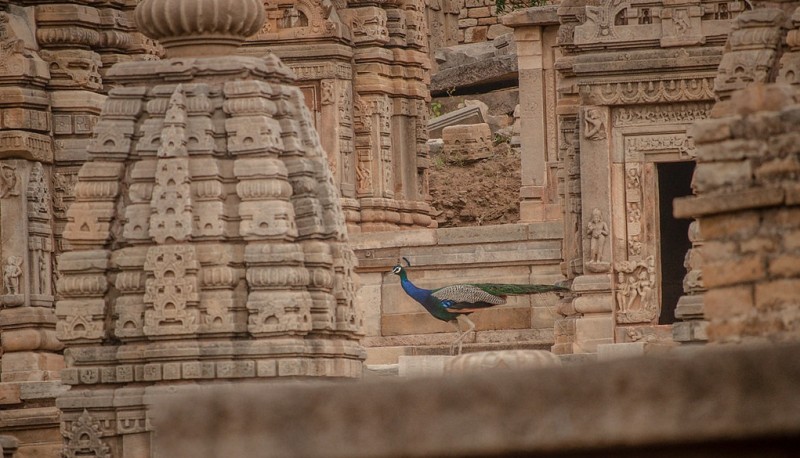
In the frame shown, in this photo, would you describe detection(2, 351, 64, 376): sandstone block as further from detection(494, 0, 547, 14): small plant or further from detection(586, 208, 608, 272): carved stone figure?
detection(494, 0, 547, 14): small plant

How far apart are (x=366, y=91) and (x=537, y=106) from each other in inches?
102

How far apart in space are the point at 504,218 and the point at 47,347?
15280 millimetres

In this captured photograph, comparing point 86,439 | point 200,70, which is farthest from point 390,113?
point 86,439

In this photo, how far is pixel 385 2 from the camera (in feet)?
103

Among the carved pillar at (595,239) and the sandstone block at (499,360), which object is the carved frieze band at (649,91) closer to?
the carved pillar at (595,239)

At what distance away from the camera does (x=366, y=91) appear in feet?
101

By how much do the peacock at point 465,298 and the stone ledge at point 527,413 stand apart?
17.1 meters

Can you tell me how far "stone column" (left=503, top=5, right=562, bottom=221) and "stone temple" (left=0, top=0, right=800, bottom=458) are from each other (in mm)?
41

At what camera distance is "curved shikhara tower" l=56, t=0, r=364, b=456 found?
14500 mm

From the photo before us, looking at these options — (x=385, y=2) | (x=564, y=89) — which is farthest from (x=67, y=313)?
(x=385, y=2)

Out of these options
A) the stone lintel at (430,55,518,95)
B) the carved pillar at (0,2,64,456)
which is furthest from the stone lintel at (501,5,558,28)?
the stone lintel at (430,55,518,95)

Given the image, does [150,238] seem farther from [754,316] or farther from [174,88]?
[754,316]

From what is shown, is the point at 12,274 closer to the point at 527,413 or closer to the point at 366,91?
the point at 366,91

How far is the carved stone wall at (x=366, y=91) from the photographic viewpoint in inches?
1176
